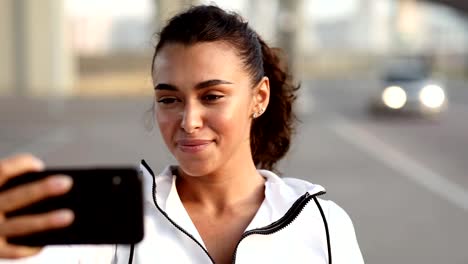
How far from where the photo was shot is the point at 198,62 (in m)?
1.61

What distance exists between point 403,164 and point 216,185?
1270cm

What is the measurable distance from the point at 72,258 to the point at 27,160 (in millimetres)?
532

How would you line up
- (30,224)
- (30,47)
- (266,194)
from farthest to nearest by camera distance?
(30,47) < (266,194) < (30,224)

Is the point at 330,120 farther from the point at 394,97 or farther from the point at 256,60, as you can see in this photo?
the point at 256,60

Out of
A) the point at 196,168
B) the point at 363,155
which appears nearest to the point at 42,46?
the point at 363,155

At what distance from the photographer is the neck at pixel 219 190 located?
1.81 m

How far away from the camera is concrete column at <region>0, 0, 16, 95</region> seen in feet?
119

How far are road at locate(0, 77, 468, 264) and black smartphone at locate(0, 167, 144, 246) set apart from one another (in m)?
1.37

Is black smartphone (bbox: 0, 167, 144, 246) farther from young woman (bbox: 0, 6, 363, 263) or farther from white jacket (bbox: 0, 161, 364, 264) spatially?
white jacket (bbox: 0, 161, 364, 264)

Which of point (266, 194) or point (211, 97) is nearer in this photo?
point (211, 97)

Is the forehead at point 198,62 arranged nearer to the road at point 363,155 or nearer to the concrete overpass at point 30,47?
the road at point 363,155

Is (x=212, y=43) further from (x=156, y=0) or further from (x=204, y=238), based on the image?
(x=156, y=0)

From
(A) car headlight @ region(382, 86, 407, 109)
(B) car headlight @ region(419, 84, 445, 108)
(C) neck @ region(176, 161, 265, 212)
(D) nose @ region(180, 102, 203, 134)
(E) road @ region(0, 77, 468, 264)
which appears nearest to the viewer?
(D) nose @ region(180, 102, 203, 134)

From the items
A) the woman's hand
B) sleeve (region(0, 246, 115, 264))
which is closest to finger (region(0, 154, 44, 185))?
the woman's hand
